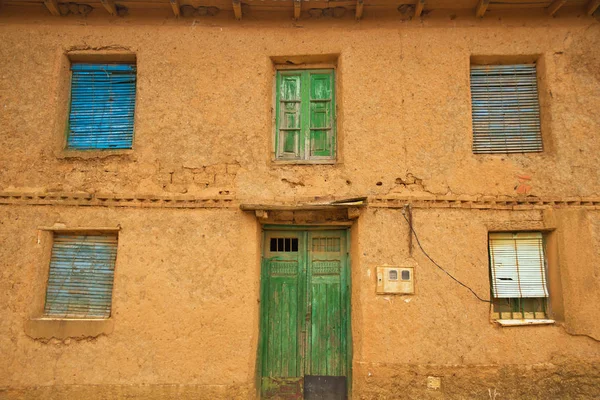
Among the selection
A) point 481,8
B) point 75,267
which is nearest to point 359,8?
point 481,8

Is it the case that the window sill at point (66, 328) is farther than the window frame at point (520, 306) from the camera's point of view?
No

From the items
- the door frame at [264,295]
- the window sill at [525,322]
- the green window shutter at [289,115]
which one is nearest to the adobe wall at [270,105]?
the green window shutter at [289,115]

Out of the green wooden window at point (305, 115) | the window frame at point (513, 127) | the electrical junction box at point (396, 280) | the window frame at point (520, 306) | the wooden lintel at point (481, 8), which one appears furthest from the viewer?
the green wooden window at point (305, 115)

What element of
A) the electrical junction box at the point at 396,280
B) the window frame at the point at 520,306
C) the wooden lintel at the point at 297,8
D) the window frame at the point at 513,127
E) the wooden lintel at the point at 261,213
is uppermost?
the wooden lintel at the point at 297,8

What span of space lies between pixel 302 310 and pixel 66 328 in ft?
9.65

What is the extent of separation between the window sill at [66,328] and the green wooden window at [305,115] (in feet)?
10.2

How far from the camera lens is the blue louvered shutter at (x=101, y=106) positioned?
6523mm

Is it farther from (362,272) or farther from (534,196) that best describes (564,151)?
(362,272)

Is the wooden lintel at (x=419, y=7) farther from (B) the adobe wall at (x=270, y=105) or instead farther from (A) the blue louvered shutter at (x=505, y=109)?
(A) the blue louvered shutter at (x=505, y=109)

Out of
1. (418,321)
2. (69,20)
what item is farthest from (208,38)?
(418,321)

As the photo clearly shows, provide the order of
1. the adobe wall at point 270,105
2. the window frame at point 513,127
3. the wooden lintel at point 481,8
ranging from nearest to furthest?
the adobe wall at point 270,105 → the wooden lintel at point 481,8 → the window frame at point 513,127

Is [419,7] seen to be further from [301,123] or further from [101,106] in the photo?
[101,106]

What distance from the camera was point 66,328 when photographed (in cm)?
578

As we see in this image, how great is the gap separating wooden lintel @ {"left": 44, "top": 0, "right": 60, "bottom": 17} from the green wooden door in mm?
4251
